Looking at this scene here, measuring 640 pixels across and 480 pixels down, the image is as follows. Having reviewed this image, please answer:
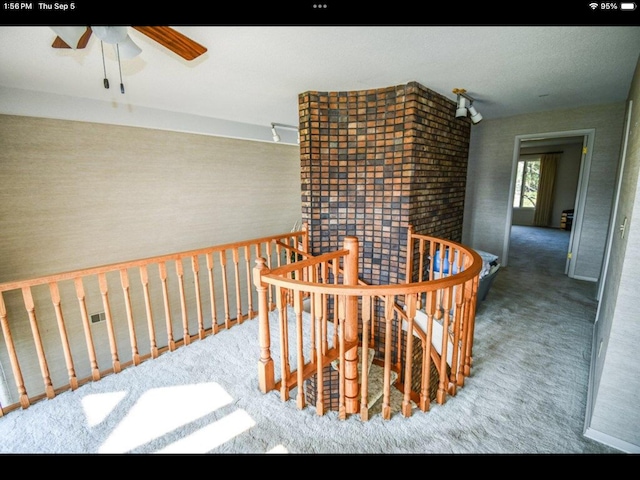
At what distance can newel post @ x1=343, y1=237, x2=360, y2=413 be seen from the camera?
5.68ft

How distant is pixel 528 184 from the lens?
29.9ft

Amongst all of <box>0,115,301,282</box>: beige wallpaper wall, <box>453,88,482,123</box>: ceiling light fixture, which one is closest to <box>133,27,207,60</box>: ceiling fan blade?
<box>453,88,482,123</box>: ceiling light fixture

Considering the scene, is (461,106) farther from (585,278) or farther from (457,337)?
(585,278)

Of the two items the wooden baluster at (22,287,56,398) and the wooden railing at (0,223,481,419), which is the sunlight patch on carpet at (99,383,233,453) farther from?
the wooden baluster at (22,287,56,398)

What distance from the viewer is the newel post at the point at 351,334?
173 centimetres

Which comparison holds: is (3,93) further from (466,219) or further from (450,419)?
(466,219)

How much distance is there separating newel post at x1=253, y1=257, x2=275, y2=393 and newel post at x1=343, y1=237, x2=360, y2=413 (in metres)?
0.49

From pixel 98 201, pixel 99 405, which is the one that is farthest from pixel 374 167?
pixel 98 201

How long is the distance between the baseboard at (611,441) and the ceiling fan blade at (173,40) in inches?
112

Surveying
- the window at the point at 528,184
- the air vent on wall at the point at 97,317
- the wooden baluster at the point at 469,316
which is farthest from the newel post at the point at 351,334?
the window at the point at 528,184

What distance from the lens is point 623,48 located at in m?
2.18

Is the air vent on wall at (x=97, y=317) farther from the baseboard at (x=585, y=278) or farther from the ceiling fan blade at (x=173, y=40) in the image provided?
the baseboard at (x=585, y=278)

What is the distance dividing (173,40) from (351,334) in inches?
79.5
